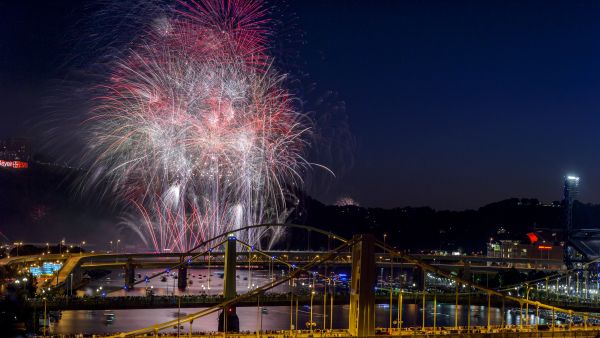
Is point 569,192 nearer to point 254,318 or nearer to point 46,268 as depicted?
point 254,318

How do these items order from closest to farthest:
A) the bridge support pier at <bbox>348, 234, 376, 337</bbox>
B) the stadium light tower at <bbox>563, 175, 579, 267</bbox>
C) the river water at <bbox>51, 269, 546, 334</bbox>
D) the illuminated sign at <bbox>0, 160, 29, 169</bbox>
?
the bridge support pier at <bbox>348, 234, 376, 337</bbox>, the river water at <bbox>51, 269, 546, 334</bbox>, the stadium light tower at <bbox>563, 175, 579, 267</bbox>, the illuminated sign at <bbox>0, 160, 29, 169</bbox>

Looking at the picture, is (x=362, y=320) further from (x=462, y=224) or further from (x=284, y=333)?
(x=462, y=224)

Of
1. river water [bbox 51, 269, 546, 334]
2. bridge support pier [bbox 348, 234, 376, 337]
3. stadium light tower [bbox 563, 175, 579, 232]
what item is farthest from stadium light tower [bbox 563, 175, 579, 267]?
bridge support pier [bbox 348, 234, 376, 337]

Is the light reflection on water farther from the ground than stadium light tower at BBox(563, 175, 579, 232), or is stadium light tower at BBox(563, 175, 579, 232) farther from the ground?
stadium light tower at BBox(563, 175, 579, 232)

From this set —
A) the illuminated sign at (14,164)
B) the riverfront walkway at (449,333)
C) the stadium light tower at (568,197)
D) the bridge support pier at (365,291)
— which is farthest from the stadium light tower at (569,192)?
the illuminated sign at (14,164)

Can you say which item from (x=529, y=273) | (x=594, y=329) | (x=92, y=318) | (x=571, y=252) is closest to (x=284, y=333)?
(x=594, y=329)

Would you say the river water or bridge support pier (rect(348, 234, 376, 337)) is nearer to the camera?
bridge support pier (rect(348, 234, 376, 337))

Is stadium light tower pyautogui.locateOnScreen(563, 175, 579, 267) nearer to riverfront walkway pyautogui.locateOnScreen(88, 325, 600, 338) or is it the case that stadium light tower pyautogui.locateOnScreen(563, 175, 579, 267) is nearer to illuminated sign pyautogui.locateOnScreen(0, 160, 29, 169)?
riverfront walkway pyautogui.locateOnScreen(88, 325, 600, 338)

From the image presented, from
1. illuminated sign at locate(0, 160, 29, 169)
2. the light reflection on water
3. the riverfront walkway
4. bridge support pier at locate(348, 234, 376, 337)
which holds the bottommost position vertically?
the light reflection on water

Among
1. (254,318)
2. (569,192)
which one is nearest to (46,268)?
(254,318)

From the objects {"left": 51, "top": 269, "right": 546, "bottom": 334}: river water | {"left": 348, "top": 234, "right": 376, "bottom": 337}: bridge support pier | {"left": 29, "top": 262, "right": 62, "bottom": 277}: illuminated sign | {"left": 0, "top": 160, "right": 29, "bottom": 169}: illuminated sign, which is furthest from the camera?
{"left": 0, "top": 160, "right": 29, "bottom": 169}: illuminated sign

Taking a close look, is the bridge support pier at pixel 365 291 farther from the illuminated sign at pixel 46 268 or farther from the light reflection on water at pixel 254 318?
the illuminated sign at pixel 46 268
